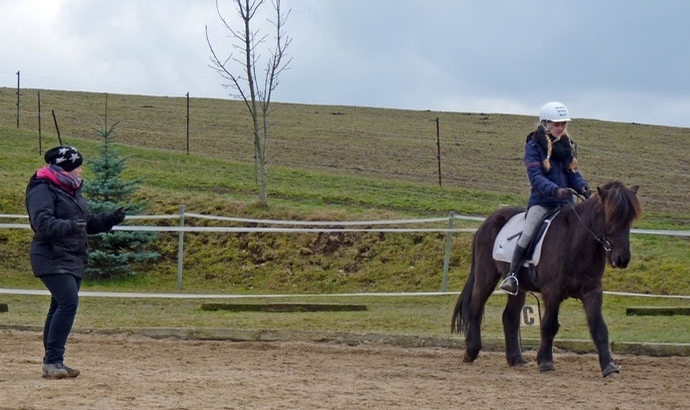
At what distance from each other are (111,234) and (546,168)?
1182 cm

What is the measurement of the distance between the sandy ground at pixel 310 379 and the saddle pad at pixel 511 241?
3.38ft

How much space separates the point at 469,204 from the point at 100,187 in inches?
391

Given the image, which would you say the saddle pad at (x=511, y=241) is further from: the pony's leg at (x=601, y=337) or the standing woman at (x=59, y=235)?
the standing woman at (x=59, y=235)

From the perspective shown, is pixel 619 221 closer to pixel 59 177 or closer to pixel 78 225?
pixel 78 225

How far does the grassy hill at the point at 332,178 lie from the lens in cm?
1931

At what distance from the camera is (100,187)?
19875mm

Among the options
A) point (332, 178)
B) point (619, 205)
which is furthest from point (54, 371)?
point (332, 178)

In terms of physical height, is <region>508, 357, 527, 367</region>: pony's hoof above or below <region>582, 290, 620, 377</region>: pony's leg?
below

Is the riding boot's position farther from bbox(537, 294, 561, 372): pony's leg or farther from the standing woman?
the standing woman

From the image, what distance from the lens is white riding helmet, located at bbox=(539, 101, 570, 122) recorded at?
31.3 feet

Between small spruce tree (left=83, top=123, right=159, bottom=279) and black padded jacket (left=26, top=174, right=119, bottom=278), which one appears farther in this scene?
small spruce tree (left=83, top=123, right=159, bottom=279)

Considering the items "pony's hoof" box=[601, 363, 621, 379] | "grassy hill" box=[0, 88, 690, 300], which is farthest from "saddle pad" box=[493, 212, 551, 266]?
"grassy hill" box=[0, 88, 690, 300]

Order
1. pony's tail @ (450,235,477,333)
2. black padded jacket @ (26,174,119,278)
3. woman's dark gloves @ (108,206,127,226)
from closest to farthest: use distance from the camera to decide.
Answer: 1. black padded jacket @ (26,174,119,278)
2. woman's dark gloves @ (108,206,127,226)
3. pony's tail @ (450,235,477,333)

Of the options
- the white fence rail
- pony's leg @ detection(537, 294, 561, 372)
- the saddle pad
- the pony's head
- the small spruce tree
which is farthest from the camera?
the small spruce tree
